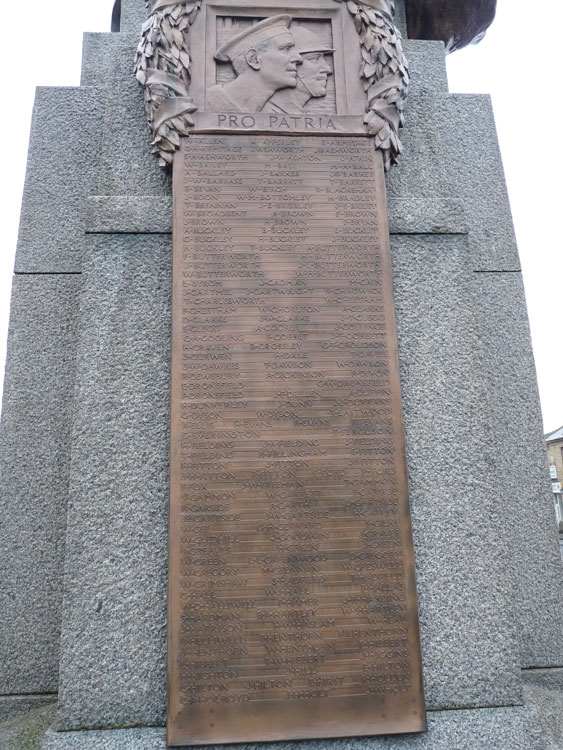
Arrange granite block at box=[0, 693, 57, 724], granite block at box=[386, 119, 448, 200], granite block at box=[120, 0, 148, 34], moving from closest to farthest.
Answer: granite block at box=[0, 693, 57, 724] → granite block at box=[386, 119, 448, 200] → granite block at box=[120, 0, 148, 34]

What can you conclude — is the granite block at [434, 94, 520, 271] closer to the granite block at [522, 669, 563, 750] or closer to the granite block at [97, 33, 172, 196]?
the granite block at [97, 33, 172, 196]

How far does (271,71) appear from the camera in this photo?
3.58m

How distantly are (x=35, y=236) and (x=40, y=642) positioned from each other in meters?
2.58

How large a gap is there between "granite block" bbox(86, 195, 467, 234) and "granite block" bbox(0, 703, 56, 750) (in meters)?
2.71

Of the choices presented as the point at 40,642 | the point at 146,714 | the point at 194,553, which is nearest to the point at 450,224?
the point at 194,553

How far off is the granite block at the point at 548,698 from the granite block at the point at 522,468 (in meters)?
0.06

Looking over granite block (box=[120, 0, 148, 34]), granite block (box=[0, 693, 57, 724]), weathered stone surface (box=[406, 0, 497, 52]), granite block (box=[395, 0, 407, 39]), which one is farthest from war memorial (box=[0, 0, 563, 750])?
weathered stone surface (box=[406, 0, 497, 52])

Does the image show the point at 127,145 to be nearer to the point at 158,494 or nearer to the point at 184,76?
the point at 184,76

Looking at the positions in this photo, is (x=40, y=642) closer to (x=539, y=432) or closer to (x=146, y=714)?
(x=146, y=714)

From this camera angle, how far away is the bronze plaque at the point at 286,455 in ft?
8.73

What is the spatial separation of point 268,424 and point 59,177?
244 cm

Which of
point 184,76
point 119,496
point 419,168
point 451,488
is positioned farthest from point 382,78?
point 119,496

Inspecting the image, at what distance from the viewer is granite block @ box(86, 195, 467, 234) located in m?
3.38

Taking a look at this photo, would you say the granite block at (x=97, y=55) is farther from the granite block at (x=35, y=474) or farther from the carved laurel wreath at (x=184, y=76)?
the granite block at (x=35, y=474)
